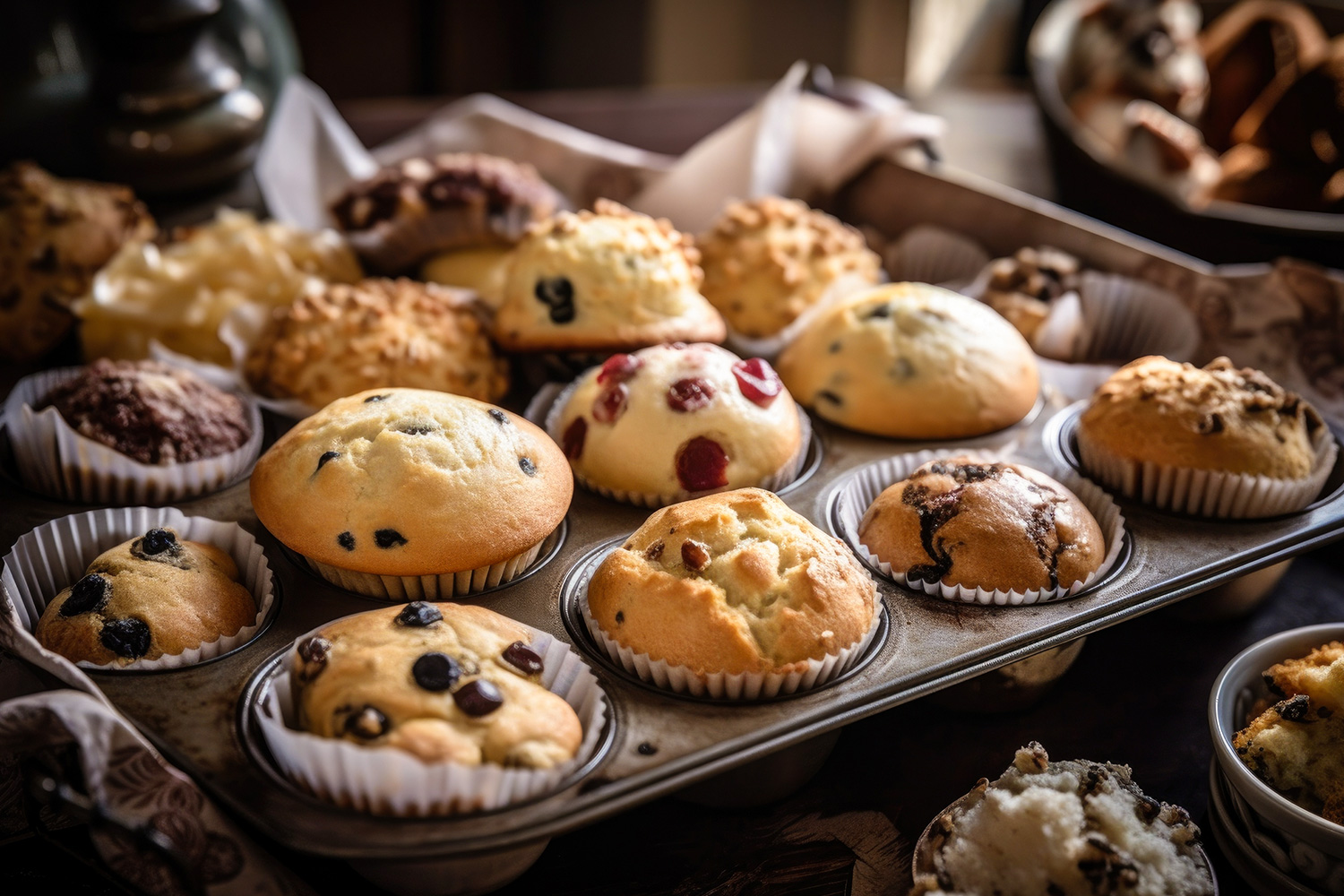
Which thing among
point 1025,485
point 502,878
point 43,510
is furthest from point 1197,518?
point 43,510

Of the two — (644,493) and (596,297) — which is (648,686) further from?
(596,297)

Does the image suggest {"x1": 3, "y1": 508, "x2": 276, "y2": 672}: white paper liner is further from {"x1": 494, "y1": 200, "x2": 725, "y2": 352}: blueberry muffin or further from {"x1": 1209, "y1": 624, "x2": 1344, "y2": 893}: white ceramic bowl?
{"x1": 1209, "y1": 624, "x2": 1344, "y2": 893}: white ceramic bowl

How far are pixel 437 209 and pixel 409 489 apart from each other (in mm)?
1190

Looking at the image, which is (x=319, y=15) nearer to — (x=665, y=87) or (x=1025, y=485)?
(x=665, y=87)

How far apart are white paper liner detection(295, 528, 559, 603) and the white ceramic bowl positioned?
1241 millimetres

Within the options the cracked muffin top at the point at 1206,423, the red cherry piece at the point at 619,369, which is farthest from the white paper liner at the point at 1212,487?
the red cherry piece at the point at 619,369

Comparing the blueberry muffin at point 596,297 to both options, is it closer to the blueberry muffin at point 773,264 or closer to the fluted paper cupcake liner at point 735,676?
the blueberry muffin at point 773,264

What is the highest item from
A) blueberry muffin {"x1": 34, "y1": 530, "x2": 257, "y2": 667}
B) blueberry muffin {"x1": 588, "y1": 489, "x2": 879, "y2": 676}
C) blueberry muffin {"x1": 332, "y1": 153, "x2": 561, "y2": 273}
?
blueberry muffin {"x1": 332, "y1": 153, "x2": 561, "y2": 273}

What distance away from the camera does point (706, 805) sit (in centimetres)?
185

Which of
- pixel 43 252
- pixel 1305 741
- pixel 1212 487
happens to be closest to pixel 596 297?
pixel 1212 487

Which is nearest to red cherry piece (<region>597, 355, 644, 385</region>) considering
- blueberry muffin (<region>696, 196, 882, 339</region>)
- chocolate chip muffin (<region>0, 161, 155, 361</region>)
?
blueberry muffin (<region>696, 196, 882, 339</region>)

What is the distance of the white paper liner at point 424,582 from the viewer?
1904 millimetres

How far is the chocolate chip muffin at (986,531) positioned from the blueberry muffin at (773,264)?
2.90ft

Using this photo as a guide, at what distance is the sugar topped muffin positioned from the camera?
1.45m
